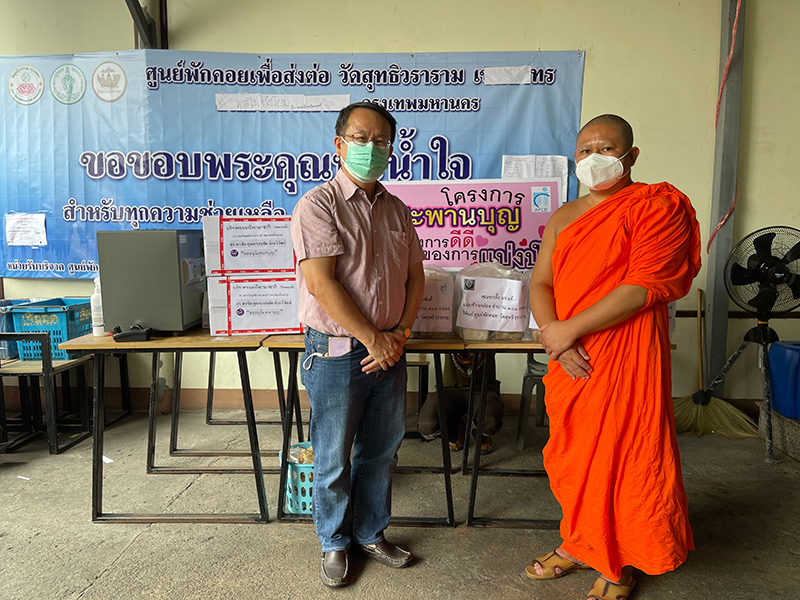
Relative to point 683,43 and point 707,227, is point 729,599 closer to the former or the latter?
point 707,227

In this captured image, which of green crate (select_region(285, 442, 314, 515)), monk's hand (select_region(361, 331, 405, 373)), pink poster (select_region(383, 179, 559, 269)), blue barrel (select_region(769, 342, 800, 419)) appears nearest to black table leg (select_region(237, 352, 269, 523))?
green crate (select_region(285, 442, 314, 515))

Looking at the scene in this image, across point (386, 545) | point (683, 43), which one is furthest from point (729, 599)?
point (683, 43)

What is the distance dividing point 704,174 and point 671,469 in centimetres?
257

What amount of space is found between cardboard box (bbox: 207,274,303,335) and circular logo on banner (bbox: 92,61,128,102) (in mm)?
2179

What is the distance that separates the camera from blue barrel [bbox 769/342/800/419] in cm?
302

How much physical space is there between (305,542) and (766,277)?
283 cm

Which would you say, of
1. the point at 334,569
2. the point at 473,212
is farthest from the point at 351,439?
the point at 473,212

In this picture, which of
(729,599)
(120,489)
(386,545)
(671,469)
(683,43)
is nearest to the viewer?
(671,469)

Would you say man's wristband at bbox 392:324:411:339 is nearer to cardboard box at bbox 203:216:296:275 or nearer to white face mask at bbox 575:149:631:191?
cardboard box at bbox 203:216:296:275

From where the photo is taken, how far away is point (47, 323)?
3242 mm

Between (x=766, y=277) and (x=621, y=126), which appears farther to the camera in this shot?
(x=766, y=277)

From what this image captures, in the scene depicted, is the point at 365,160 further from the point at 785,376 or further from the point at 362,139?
the point at 785,376

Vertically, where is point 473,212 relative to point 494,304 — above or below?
above

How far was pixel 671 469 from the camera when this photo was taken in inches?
66.1
